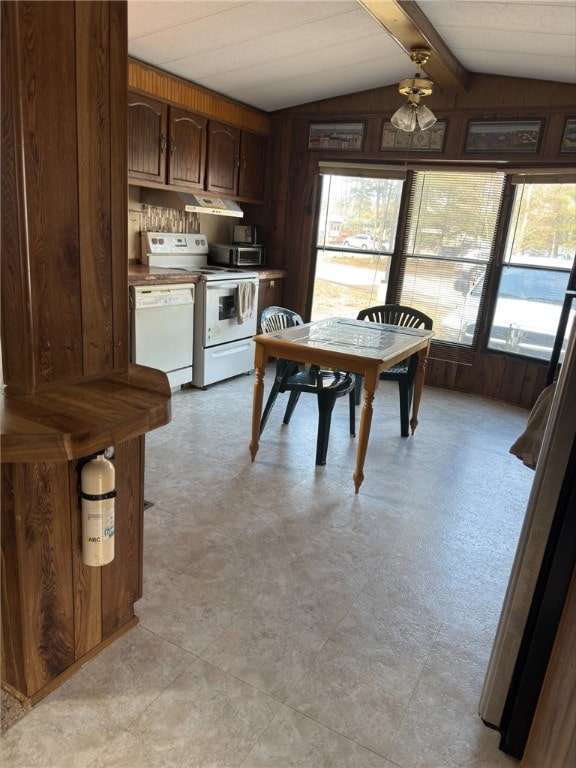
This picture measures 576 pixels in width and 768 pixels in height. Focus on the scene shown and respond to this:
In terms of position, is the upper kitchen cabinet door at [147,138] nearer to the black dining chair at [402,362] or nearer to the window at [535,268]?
the black dining chair at [402,362]

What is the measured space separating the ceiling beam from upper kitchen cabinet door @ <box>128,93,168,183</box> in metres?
1.77

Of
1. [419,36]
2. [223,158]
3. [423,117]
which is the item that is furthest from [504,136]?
[223,158]

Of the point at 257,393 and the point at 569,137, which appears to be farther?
the point at 569,137

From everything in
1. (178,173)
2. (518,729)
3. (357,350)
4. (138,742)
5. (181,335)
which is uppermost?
(178,173)

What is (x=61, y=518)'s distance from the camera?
1469mm

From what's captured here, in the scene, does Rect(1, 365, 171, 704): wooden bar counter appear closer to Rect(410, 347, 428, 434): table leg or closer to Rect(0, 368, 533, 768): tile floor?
Rect(0, 368, 533, 768): tile floor

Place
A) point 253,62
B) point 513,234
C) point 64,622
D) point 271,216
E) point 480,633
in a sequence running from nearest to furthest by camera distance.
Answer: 1. point 64,622
2. point 480,633
3. point 253,62
4. point 513,234
5. point 271,216

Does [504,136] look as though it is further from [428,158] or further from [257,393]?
[257,393]

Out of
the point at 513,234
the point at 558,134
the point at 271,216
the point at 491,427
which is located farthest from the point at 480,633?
the point at 271,216

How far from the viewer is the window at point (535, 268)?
4.28 metres

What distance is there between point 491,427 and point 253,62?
10.6 feet

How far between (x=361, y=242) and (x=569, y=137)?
1856mm

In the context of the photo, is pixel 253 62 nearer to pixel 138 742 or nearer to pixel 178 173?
pixel 178 173

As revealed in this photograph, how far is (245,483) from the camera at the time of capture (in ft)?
9.54
